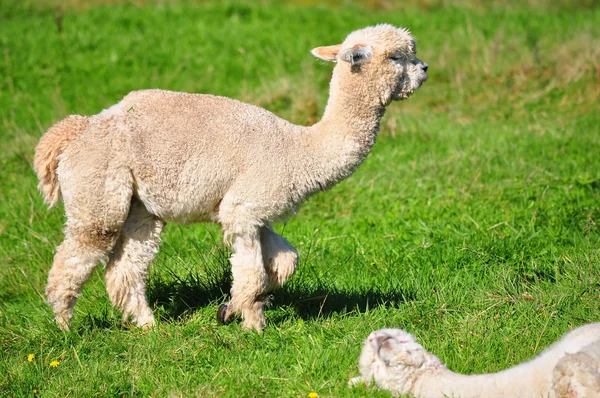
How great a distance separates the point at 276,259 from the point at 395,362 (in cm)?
131

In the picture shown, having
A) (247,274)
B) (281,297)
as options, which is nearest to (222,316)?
(247,274)

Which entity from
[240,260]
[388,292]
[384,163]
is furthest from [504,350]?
[384,163]

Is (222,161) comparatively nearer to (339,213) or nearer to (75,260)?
(75,260)

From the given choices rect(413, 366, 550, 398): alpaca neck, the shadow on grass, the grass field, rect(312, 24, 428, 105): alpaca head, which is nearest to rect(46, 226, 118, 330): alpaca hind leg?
the grass field

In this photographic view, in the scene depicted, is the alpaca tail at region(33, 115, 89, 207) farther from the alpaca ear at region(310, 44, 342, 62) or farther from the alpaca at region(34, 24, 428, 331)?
the alpaca ear at region(310, 44, 342, 62)

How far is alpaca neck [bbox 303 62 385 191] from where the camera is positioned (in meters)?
5.09

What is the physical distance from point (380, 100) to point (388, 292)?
4.56 ft

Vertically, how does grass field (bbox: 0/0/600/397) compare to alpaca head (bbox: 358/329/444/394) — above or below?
below

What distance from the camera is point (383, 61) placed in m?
5.04

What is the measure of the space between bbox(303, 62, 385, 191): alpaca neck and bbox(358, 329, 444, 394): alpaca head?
125 centimetres

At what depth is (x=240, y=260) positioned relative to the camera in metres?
5.12

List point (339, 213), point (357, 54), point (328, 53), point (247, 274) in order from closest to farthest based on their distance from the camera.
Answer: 1. point (357, 54)
2. point (247, 274)
3. point (328, 53)
4. point (339, 213)

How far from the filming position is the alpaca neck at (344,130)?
5090 mm

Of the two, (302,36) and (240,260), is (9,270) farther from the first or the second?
(302,36)
